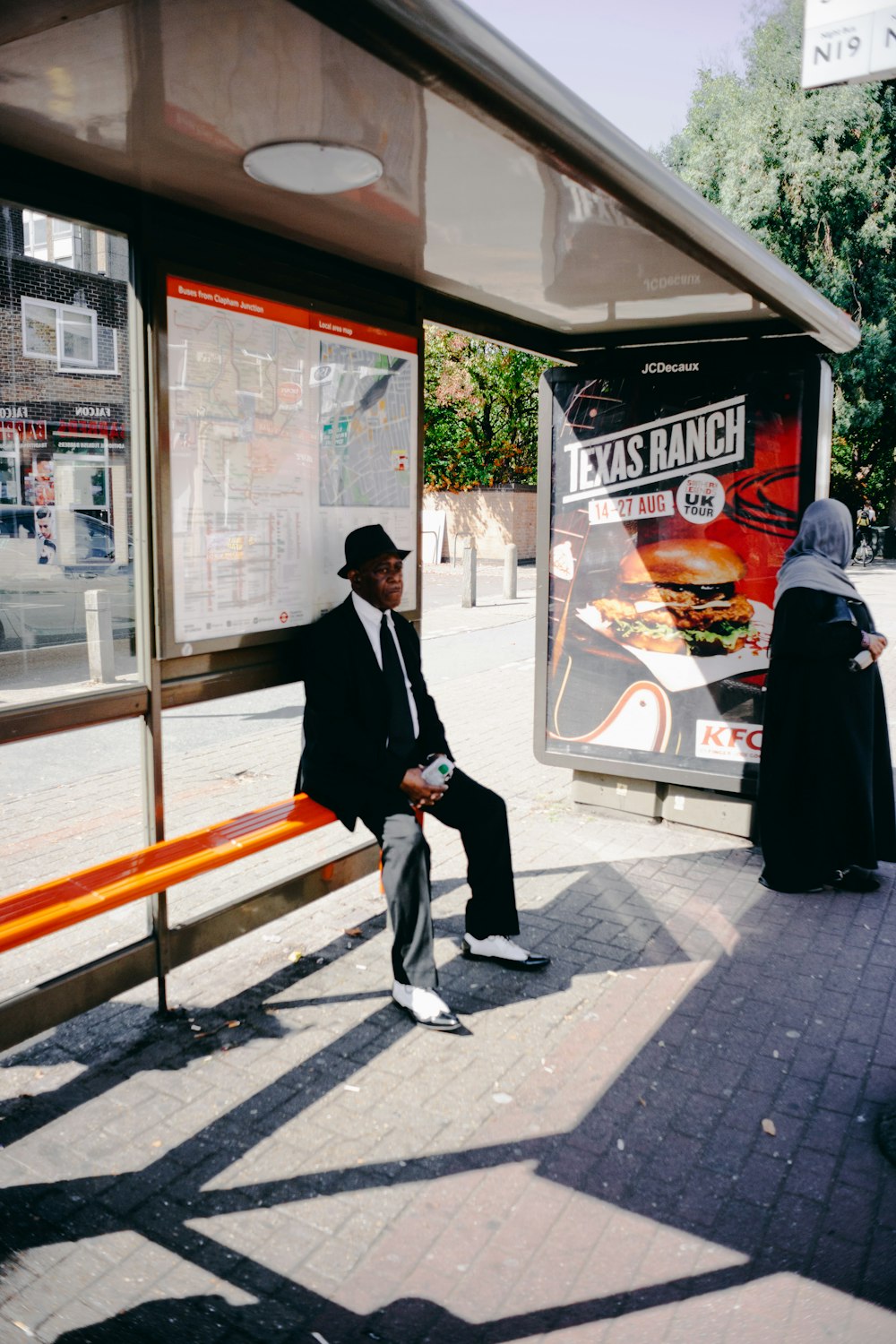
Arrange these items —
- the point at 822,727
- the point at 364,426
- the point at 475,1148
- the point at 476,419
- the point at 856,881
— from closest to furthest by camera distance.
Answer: the point at 475,1148 < the point at 364,426 < the point at 822,727 < the point at 856,881 < the point at 476,419

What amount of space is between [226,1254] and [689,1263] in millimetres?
1146

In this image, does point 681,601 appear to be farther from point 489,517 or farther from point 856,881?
point 489,517

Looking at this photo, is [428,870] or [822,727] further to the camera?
[822,727]

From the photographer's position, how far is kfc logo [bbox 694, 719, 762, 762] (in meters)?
5.55

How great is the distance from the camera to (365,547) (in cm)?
404

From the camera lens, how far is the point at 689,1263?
102 inches

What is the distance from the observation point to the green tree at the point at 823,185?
22.4m

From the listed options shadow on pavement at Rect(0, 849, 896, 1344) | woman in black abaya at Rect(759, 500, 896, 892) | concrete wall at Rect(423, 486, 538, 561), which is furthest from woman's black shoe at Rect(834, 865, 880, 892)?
concrete wall at Rect(423, 486, 538, 561)

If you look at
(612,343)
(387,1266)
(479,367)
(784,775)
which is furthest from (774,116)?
(387,1266)

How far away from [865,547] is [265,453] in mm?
26474

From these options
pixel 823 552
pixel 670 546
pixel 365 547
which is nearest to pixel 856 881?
pixel 823 552

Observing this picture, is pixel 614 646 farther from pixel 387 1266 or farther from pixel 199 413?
pixel 387 1266

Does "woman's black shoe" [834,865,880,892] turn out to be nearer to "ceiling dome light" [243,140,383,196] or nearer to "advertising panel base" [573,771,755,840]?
"advertising panel base" [573,771,755,840]

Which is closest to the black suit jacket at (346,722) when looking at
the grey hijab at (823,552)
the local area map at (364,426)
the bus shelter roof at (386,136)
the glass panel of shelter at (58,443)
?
the local area map at (364,426)
